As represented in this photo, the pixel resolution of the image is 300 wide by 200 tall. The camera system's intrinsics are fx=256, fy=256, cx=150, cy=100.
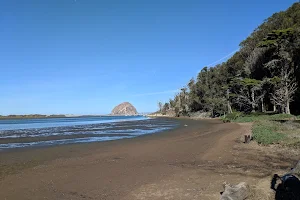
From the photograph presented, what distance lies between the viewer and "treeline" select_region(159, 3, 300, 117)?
115 ft

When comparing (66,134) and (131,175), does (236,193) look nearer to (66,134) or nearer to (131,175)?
(131,175)

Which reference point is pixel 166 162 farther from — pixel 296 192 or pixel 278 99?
pixel 278 99

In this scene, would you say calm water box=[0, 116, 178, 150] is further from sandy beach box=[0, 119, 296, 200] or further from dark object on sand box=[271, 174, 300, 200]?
dark object on sand box=[271, 174, 300, 200]

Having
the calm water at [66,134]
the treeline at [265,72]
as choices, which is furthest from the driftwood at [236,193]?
the treeline at [265,72]

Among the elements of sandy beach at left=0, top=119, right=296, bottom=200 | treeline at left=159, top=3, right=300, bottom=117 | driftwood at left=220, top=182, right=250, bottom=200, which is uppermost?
treeline at left=159, top=3, right=300, bottom=117

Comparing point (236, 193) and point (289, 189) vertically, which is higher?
point (289, 189)

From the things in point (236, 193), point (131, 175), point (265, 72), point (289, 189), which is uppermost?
point (265, 72)

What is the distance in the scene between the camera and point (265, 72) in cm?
4694

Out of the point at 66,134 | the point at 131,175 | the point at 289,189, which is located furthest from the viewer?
the point at 66,134

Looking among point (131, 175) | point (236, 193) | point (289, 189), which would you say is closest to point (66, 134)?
point (131, 175)

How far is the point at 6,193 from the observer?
7.02m

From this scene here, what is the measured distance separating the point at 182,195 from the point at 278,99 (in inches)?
1404

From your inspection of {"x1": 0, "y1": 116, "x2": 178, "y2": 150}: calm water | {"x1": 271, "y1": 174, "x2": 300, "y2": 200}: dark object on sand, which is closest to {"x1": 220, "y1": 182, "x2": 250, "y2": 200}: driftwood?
{"x1": 271, "y1": 174, "x2": 300, "y2": 200}: dark object on sand

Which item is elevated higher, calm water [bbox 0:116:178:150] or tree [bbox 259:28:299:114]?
tree [bbox 259:28:299:114]
